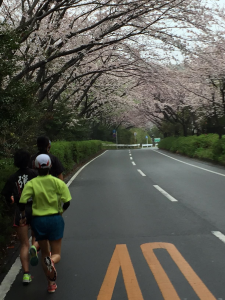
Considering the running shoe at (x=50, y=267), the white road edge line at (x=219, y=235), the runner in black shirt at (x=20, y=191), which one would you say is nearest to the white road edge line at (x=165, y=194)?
the white road edge line at (x=219, y=235)

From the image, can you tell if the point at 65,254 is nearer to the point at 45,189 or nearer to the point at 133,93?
the point at 45,189

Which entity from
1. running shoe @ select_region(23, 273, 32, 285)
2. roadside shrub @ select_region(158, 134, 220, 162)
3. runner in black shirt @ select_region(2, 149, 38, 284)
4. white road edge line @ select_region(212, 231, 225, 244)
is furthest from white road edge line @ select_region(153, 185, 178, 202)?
roadside shrub @ select_region(158, 134, 220, 162)

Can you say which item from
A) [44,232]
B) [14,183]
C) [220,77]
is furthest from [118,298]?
[220,77]

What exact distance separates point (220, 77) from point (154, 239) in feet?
62.8

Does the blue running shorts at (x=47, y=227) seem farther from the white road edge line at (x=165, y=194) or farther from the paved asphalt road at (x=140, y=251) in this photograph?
the white road edge line at (x=165, y=194)

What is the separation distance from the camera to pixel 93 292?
11.9ft

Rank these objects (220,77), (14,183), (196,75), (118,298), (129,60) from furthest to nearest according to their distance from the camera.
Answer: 1. (196,75)
2. (220,77)
3. (129,60)
4. (14,183)
5. (118,298)

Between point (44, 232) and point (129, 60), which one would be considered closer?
point (44, 232)

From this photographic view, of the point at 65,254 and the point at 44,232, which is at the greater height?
the point at 44,232

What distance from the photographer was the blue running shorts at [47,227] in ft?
12.1

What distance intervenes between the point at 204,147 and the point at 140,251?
843 inches

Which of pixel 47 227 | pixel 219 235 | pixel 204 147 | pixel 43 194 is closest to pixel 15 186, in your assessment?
pixel 43 194

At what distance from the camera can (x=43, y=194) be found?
369cm

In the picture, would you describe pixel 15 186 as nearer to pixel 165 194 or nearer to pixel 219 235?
pixel 219 235
